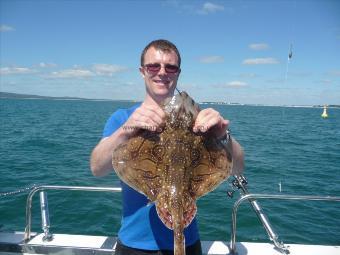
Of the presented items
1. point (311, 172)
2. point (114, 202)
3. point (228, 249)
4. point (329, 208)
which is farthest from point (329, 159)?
point (228, 249)

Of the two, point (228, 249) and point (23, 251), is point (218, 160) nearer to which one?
point (228, 249)

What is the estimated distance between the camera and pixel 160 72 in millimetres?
3701

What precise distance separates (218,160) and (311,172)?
1860 centimetres

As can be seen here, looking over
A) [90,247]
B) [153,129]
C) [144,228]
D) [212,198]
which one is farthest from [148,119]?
[212,198]

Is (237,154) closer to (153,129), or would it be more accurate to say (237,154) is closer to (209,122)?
(209,122)

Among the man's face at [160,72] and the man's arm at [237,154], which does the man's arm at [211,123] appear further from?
the man's face at [160,72]

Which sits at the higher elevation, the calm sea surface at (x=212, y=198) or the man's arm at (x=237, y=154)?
the man's arm at (x=237, y=154)

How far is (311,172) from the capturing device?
19.6 m

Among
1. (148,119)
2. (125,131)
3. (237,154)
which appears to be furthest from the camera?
(237,154)

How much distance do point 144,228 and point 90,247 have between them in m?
2.28

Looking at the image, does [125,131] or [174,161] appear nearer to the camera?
[174,161]

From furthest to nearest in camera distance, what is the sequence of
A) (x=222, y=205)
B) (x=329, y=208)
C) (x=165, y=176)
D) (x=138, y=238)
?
(x=329, y=208) < (x=222, y=205) < (x=138, y=238) < (x=165, y=176)

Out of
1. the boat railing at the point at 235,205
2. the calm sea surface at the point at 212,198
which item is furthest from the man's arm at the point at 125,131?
the calm sea surface at the point at 212,198

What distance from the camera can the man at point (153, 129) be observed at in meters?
3.09
